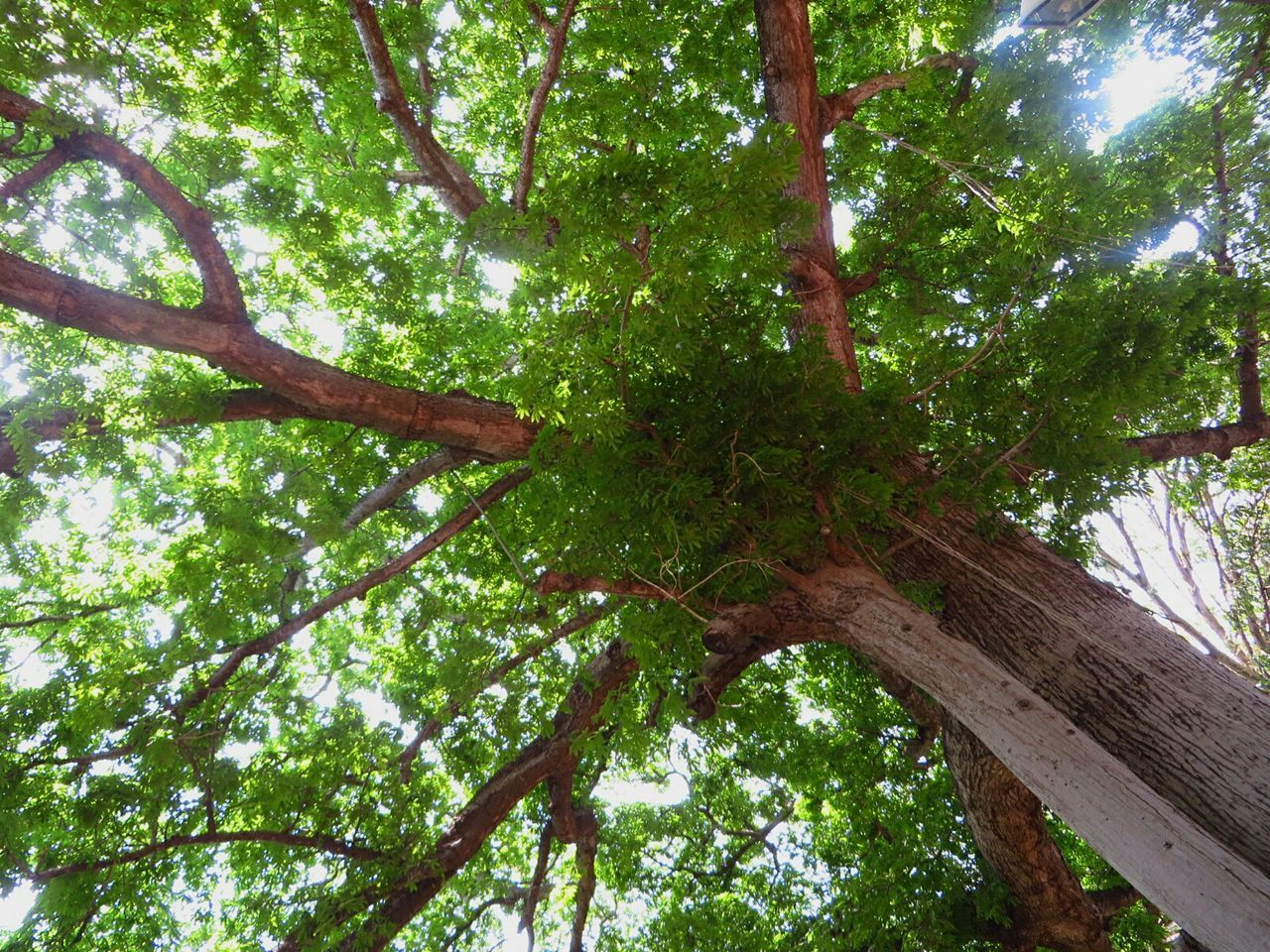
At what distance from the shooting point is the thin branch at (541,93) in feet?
13.7

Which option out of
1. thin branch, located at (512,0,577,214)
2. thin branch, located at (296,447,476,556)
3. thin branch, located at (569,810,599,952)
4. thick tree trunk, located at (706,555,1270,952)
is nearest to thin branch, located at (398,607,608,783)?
thin branch, located at (296,447,476,556)

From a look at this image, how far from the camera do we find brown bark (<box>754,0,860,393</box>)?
495 centimetres

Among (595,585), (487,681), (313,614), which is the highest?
(313,614)

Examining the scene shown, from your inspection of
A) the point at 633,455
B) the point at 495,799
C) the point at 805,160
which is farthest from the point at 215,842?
the point at 805,160

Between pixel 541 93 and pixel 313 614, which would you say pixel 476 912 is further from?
pixel 541 93

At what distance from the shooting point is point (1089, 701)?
117 inches

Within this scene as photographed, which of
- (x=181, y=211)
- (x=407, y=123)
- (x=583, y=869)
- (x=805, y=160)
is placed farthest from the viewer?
(x=583, y=869)

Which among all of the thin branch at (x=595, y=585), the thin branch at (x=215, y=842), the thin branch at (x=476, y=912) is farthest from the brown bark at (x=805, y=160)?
the thin branch at (x=476, y=912)

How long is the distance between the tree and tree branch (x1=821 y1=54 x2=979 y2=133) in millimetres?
48

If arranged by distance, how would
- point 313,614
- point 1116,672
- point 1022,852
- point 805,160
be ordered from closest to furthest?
point 1116,672 < point 313,614 < point 1022,852 < point 805,160

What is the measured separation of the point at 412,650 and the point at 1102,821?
17.0ft

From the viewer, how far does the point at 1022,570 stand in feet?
11.7

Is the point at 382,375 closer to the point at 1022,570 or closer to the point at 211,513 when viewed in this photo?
the point at 211,513

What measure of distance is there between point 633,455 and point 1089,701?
226 cm
